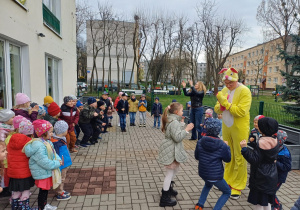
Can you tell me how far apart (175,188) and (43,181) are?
219 cm

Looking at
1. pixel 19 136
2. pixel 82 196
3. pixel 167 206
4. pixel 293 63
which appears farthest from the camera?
pixel 293 63

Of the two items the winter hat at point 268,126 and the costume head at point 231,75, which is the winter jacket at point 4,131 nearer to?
the winter hat at point 268,126

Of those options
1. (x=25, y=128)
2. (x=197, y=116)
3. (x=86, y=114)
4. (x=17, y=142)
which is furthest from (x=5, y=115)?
(x=197, y=116)

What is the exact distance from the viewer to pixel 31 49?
639cm

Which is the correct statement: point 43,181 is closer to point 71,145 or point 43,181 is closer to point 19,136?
point 19,136

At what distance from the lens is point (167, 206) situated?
3254 mm

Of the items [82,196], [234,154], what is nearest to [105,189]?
[82,196]

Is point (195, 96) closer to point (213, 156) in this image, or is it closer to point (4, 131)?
point (213, 156)

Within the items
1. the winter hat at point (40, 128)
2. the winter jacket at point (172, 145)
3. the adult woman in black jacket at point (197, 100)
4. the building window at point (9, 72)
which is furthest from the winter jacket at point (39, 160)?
the adult woman in black jacket at point (197, 100)

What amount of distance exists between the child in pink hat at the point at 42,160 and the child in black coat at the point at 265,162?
2459 millimetres

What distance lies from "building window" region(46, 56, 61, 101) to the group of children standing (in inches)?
258

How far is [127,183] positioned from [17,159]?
1.96 meters

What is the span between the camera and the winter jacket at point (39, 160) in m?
2.70

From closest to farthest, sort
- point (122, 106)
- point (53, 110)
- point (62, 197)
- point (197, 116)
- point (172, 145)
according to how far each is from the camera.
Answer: point (172, 145) → point (62, 197) → point (53, 110) → point (197, 116) → point (122, 106)
